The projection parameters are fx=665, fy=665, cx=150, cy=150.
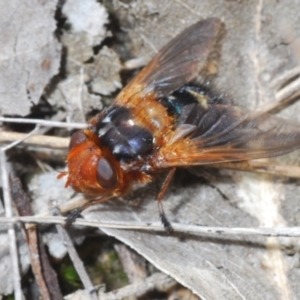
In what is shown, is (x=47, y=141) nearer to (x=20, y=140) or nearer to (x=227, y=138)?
(x=20, y=140)

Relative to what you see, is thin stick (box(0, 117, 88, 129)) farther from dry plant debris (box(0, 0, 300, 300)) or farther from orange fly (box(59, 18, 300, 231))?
orange fly (box(59, 18, 300, 231))

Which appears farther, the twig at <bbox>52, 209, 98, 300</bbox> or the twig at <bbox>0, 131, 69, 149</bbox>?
the twig at <bbox>0, 131, 69, 149</bbox>

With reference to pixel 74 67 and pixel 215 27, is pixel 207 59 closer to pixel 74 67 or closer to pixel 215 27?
pixel 215 27

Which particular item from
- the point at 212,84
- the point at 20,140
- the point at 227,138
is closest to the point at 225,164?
the point at 227,138

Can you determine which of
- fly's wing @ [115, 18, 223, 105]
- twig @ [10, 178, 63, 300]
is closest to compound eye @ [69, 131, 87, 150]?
twig @ [10, 178, 63, 300]

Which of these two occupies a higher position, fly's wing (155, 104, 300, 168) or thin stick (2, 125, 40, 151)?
thin stick (2, 125, 40, 151)

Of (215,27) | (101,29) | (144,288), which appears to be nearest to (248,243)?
(144,288)

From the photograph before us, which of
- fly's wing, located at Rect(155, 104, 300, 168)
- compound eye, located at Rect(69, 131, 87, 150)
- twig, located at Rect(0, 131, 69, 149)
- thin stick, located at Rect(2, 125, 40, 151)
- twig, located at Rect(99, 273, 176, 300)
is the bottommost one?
twig, located at Rect(99, 273, 176, 300)

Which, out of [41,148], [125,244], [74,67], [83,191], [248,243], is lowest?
[248,243]
